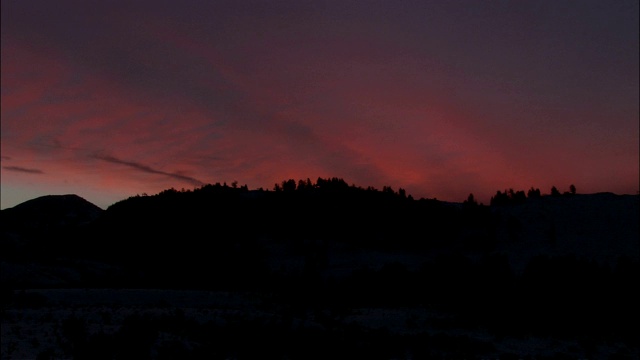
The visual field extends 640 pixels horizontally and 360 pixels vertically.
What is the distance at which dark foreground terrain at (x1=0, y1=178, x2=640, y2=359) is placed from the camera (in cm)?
2383

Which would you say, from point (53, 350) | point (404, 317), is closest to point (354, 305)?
point (404, 317)

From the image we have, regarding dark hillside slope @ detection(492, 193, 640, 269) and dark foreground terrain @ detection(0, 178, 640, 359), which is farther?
dark hillside slope @ detection(492, 193, 640, 269)

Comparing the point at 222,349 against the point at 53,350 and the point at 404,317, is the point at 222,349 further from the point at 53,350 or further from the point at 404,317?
the point at 404,317

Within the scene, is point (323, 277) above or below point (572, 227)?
below

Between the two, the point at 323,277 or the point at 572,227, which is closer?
the point at 323,277

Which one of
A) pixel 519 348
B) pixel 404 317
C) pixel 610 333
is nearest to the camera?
pixel 519 348

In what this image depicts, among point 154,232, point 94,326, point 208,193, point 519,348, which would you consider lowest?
point 519,348

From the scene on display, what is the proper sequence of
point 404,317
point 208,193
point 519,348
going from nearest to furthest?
point 519,348, point 404,317, point 208,193

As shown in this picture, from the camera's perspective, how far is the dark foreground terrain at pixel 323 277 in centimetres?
2383

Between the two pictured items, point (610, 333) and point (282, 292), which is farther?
point (282, 292)

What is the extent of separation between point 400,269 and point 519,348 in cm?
1923

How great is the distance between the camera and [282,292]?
157ft

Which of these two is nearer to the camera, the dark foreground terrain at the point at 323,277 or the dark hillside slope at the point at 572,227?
the dark foreground terrain at the point at 323,277

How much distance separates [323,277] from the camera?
53.7 metres
